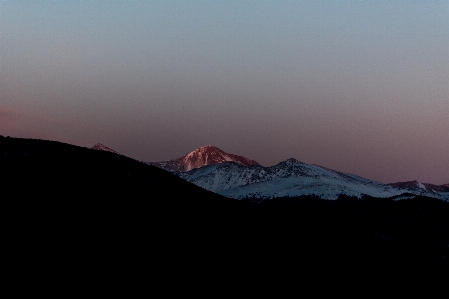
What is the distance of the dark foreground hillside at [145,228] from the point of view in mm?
40188

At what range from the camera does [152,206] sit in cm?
5459

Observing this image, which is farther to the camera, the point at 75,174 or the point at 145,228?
the point at 75,174

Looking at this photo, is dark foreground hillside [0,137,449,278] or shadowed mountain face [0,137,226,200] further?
shadowed mountain face [0,137,226,200]

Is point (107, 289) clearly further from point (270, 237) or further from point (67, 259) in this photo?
point (270, 237)

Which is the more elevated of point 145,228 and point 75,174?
point 75,174

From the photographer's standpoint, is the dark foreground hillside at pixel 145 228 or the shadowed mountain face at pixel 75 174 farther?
the shadowed mountain face at pixel 75 174

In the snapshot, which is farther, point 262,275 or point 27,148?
point 27,148

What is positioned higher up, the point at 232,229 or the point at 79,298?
the point at 232,229

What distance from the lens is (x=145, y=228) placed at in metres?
48.3

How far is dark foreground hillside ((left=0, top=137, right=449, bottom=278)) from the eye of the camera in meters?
40.2

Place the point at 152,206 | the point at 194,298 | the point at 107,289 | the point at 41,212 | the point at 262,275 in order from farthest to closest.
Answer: the point at 152,206 → the point at 262,275 → the point at 41,212 → the point at 194,298 → the point at 107,289

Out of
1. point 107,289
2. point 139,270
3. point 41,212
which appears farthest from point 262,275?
point 41,212

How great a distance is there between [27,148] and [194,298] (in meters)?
29.6

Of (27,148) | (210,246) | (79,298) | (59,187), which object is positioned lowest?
(79,298)
